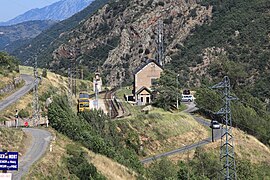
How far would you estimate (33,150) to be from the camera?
2914 centimetres

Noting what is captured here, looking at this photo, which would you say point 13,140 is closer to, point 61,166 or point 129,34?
point 61,166

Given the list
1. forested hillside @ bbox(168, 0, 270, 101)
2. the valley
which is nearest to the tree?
the valley

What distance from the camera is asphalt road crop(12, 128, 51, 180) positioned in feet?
78.5

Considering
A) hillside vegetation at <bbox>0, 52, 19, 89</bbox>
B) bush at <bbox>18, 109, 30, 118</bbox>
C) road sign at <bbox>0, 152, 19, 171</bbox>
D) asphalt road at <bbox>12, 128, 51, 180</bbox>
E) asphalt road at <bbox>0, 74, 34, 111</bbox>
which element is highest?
hillside vegetation at <bbox>0, 52, 19, 89</bbox>

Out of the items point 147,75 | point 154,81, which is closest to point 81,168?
point 154,81

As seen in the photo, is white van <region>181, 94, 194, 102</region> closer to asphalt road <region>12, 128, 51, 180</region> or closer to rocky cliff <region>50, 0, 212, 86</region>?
asphalt road <region>12, 128, 51, 180</region>

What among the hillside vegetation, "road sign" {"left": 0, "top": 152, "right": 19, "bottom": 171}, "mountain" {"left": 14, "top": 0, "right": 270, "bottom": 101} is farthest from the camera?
"mountain" {"left": 14, "top": 0, "right": 270, "bottom": 101}

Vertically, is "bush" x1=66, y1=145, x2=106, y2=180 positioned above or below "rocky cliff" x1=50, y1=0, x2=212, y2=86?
below

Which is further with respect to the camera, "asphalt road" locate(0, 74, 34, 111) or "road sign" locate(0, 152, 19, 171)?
"asphalt road" locate(0, 74, 34, 111)

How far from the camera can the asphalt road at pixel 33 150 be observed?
78.5ft

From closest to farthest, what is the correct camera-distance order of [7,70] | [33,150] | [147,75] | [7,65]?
[33,150] < [7,70] < [7,65] < [147,75]

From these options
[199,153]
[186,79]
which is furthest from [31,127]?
[186,79]

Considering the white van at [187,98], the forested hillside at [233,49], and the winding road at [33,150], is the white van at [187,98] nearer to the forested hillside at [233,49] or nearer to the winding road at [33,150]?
the forested hillside at [233,49]

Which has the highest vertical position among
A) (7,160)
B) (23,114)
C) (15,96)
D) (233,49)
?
(233,49)
